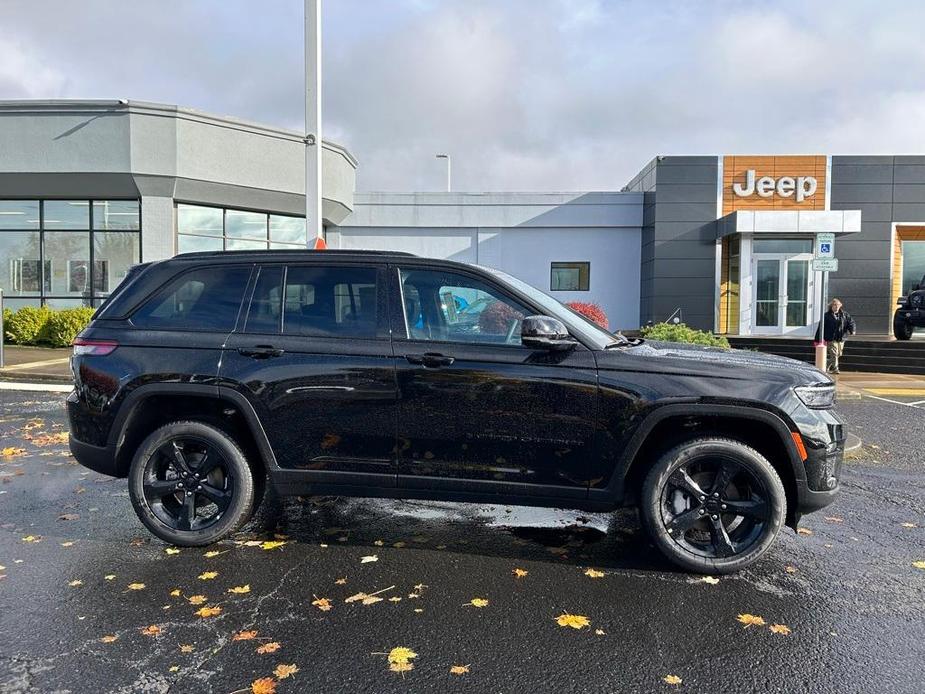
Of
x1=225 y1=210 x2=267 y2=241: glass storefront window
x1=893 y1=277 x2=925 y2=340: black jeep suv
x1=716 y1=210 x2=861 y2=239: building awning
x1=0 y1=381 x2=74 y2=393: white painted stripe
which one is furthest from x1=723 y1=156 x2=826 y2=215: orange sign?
x1=0 y1=381 x2=74 y2=393: white painted stripe

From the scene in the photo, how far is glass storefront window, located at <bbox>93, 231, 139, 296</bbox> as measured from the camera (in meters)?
20.1

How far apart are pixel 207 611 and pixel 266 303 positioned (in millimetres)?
1859

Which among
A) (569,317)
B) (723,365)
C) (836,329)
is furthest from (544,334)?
(836,329)

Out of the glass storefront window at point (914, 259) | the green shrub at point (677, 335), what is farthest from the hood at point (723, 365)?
the glass storefront window at point (914, 259)

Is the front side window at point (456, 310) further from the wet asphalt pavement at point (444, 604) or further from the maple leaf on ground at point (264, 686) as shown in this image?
the maple leaf on ground at point (264, 686)

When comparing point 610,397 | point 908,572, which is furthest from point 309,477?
point 908,572

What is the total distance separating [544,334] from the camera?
387 centimetres

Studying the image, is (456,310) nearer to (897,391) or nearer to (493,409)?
(493,409)

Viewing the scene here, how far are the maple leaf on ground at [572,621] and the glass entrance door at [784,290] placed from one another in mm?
20891

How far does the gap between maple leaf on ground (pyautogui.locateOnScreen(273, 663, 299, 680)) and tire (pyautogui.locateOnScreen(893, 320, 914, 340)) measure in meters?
20.4

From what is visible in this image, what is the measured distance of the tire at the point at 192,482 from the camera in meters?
4.37

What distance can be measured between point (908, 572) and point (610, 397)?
6.93ft

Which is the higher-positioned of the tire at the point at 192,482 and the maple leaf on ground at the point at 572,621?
the tire at the point at 192,482

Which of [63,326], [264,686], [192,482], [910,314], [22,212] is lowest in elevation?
[264,686]
